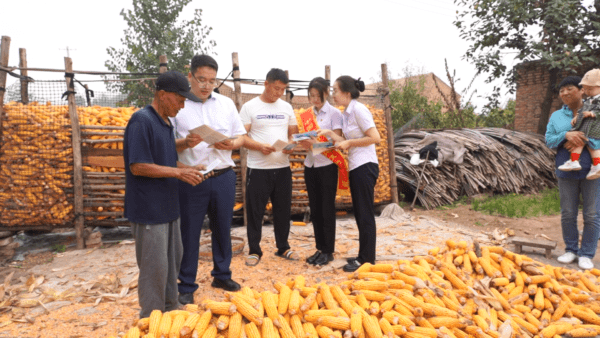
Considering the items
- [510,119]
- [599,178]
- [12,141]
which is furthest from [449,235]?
[510,119]

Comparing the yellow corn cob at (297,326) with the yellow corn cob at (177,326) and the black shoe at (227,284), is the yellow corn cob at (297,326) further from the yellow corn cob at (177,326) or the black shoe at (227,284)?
the black shoe at (227,284)

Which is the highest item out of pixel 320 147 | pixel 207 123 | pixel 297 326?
pixel 207 123

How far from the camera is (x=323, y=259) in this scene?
190 inches

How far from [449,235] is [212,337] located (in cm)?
539

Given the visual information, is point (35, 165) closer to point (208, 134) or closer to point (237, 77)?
point (237, 77)

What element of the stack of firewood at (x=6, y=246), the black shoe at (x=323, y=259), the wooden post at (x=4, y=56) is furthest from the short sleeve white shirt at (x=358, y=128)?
the stack of firewood at (x=6, y=246)

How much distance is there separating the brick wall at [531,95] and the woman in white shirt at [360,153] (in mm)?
11253

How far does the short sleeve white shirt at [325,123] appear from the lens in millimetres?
4575

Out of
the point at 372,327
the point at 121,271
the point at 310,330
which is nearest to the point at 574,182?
the point at 372,327

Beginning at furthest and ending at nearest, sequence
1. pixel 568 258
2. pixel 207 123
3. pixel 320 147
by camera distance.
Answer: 1. pixel 568 258
2. pixel 320 147
3. pixel 207 123

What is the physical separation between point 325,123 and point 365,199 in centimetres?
111

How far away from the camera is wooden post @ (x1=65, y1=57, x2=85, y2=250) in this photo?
583 centimetres

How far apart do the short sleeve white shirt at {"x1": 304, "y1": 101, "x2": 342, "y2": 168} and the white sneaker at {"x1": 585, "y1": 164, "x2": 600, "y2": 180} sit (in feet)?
9.93

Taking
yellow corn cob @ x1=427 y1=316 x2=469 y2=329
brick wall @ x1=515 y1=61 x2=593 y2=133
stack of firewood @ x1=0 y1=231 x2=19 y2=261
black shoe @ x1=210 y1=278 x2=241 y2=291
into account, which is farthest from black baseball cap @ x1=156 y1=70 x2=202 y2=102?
brick wall @ x1=515 y1=61 x2=593 y2=133
